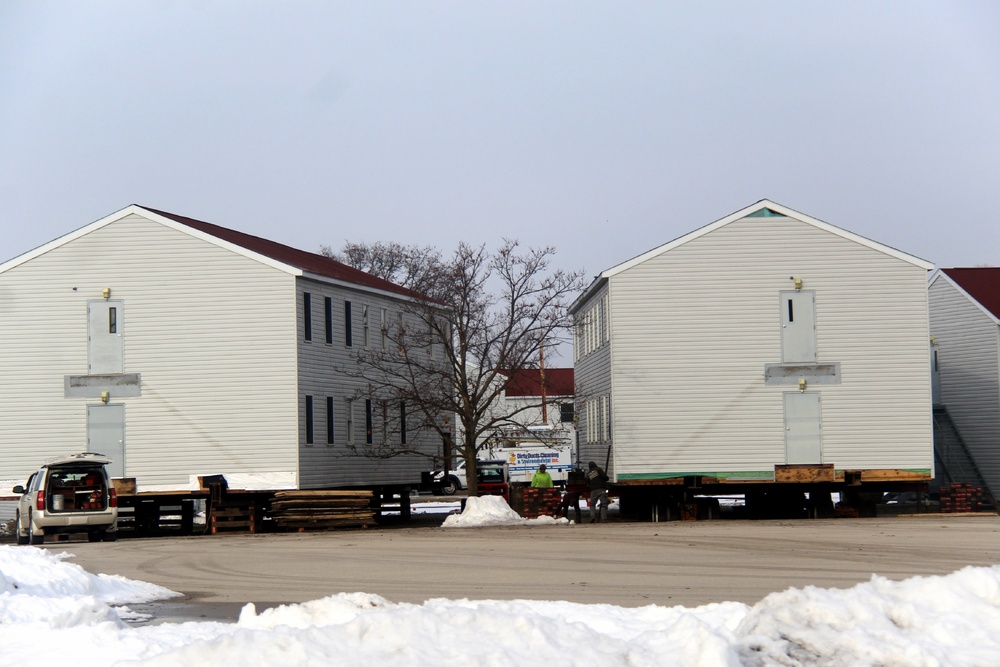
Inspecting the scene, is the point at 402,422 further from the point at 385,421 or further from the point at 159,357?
the point at 159,357

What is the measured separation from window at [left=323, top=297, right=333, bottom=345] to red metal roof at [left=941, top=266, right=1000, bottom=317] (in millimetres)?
22879

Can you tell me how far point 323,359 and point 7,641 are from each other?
87.2 feet

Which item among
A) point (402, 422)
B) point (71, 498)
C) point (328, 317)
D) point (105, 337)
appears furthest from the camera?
point (402, 422)

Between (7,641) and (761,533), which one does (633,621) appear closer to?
(7,641)

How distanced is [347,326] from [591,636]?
31382 mm

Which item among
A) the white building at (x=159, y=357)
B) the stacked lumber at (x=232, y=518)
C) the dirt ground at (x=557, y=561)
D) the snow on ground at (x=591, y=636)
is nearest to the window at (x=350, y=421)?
the white building at (x=159, y=357)

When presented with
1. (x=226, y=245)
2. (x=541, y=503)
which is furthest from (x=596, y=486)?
(x=226, y=245)

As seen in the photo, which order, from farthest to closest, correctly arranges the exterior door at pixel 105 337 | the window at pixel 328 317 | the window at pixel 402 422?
the window at pixel 402 422 < the window at pixel 328 317 < the exterior door at pixel 105 337

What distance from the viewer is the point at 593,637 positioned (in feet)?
26.8

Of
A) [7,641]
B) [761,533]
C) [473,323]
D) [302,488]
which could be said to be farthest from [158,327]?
[7,641]

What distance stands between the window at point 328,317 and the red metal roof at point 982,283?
75.1ft

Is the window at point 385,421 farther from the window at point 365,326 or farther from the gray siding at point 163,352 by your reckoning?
the gray siding at point 163,352

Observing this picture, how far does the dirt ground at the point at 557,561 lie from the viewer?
614 inches

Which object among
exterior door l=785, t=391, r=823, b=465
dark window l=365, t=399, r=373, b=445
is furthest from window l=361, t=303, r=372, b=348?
exterior door l=785, t=391, r=823, b=465
